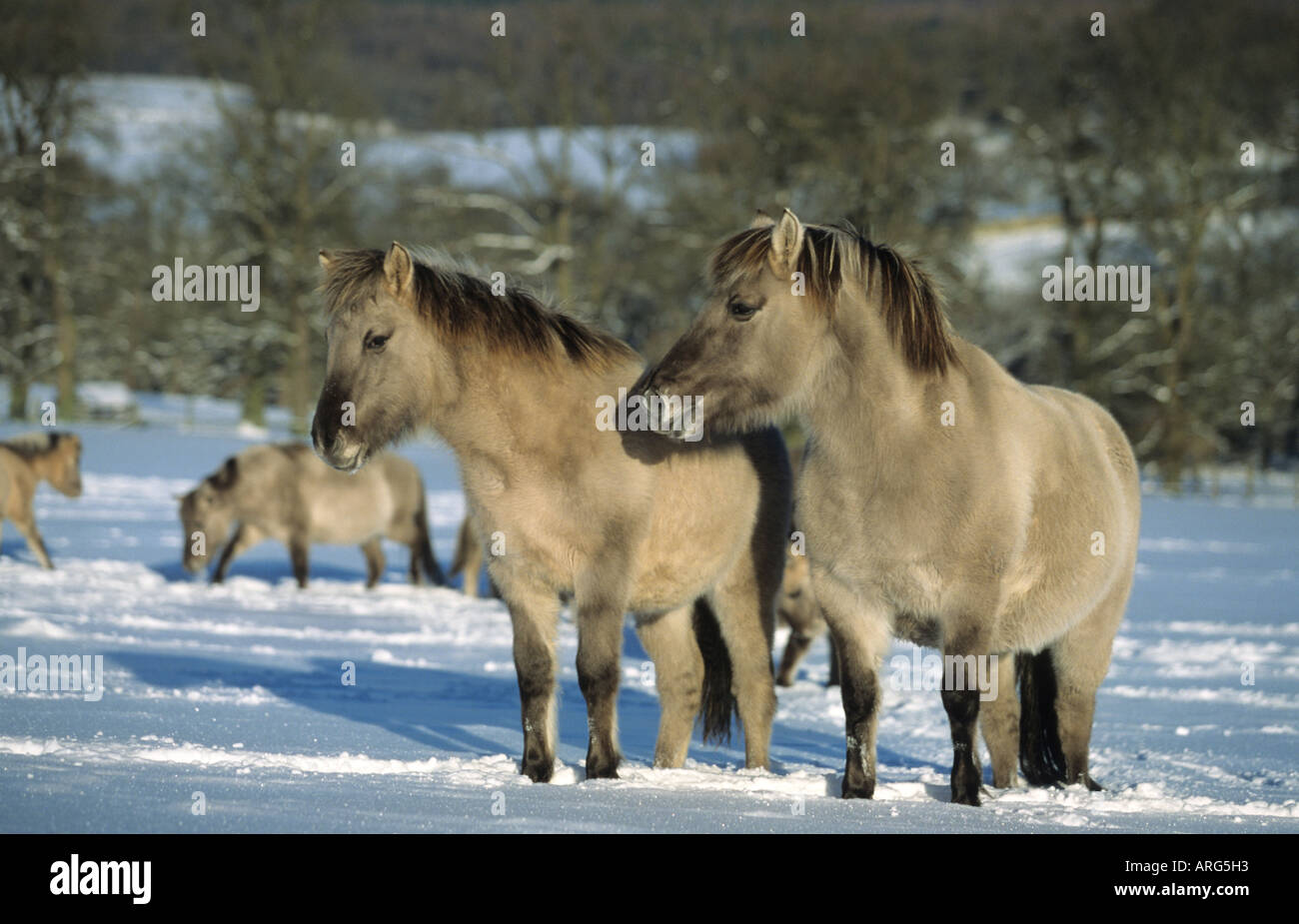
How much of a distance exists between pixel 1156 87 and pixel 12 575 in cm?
2611

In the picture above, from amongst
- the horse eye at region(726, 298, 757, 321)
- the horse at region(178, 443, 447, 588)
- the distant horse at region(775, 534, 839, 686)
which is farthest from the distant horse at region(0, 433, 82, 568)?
the horse eye at region(726, 298, 757, 321)

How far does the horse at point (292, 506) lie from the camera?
16812mm

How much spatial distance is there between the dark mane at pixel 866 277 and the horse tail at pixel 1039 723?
2026 millimetres

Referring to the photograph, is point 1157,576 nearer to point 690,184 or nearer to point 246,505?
point 246,505

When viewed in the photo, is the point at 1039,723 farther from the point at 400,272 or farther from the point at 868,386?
the point at 400,272

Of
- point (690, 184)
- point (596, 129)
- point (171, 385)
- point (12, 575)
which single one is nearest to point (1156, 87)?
point (690, 184)

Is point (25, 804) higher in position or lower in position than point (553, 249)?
lower

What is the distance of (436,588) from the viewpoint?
17.3 meters

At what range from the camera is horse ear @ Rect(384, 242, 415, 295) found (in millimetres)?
5645

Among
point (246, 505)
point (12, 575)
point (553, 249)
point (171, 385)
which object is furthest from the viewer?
point (171, 385)

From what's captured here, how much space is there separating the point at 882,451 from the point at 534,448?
149 centimetres

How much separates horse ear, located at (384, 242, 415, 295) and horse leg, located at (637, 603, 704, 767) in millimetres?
2128

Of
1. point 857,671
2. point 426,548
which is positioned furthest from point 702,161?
point 857,671

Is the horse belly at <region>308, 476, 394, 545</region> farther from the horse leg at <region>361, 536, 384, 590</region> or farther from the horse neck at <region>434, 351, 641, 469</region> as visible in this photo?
the horse neck at <region>434, 351, 641, 469</region>
